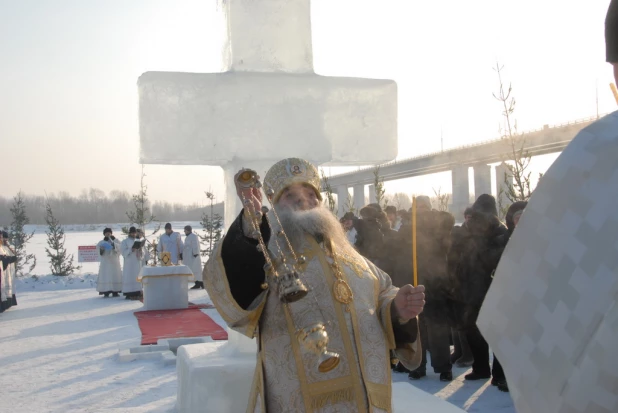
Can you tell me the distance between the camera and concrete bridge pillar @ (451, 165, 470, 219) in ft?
89.7

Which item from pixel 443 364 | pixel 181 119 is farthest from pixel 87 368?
pixel 181 119

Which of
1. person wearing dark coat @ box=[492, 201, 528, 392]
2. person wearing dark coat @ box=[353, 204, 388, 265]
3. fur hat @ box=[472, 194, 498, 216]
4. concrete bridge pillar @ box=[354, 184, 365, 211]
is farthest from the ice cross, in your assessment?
concrete bridge pillar @ box=[354, 184, 365, 211]

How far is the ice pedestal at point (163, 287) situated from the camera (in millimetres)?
13086

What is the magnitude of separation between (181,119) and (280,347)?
1.63m

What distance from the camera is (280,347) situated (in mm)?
2527

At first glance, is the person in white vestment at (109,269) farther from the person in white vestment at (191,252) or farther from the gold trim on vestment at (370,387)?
the gold trim on vestment at (370,387)

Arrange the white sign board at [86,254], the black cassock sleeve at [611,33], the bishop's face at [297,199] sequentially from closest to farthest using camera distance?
the black cassock sleeve at [611,33] → the bishop's face at [297,199] → the white sign board at [86,254]

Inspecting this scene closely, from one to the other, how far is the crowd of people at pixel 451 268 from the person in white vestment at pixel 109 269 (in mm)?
10891

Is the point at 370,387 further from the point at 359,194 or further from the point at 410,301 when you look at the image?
the point at 359,194

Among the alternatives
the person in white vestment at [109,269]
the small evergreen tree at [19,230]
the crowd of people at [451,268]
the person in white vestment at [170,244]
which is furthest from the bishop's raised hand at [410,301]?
the small evergreen tree at [19,230]

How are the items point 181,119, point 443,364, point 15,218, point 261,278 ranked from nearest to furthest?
point 261,278, point 181,119, point 443,364, point 15,218

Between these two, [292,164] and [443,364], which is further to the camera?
[443,364]

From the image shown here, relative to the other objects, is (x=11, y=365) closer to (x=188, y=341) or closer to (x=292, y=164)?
(x=188, y=341)

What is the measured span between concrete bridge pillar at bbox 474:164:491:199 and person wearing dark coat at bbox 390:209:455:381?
18.3 meters
